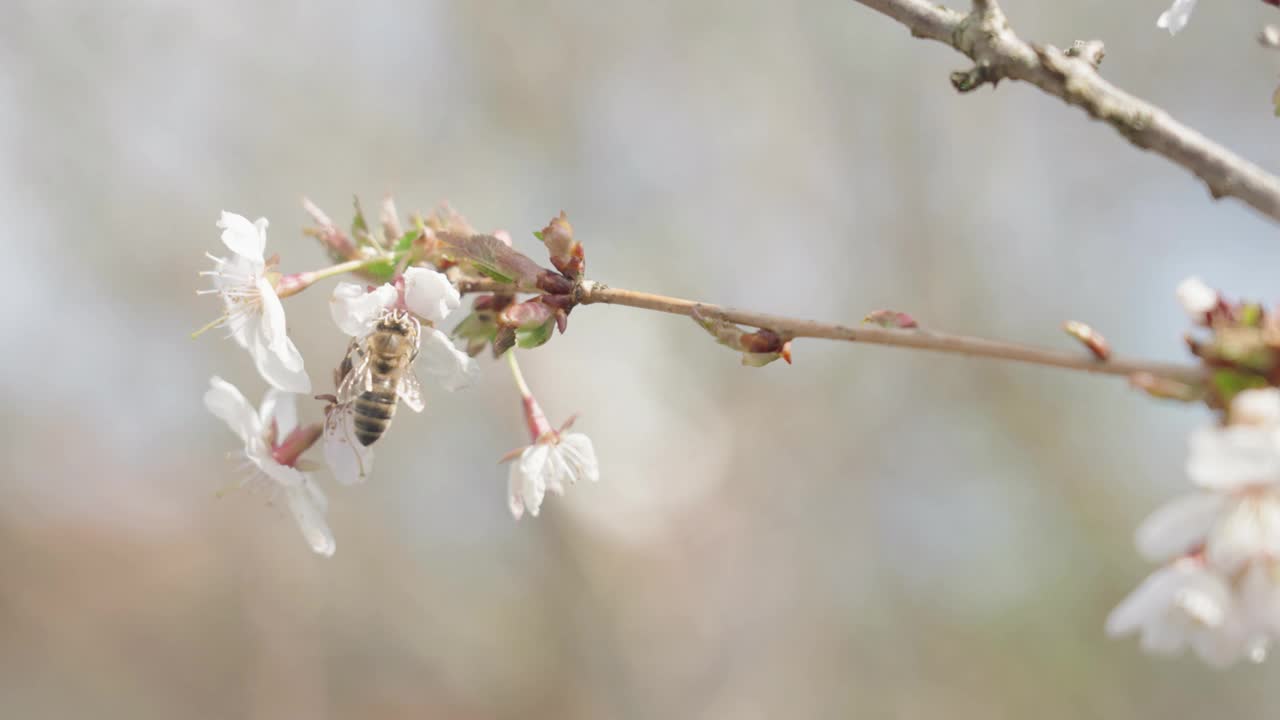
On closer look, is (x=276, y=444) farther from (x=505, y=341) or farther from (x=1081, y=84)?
(x=1081, y=84)

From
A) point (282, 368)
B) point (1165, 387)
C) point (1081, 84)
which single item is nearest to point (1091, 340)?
point (1165, 387)

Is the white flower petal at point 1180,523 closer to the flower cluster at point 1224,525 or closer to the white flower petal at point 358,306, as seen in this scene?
the flower cluster at point 1224,525

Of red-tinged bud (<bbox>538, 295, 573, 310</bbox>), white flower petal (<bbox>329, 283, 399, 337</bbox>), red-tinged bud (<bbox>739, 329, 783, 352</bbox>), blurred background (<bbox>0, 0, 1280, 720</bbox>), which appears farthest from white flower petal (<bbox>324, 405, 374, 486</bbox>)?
blurred background (<bbox>0, 0, 1280, 720</bbox>)

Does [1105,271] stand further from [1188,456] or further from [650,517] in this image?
[1188,456]

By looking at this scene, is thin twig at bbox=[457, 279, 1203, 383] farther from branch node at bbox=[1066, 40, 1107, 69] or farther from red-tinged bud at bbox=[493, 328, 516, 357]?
branch node at bbox=[1066, 40, 1107, 69]

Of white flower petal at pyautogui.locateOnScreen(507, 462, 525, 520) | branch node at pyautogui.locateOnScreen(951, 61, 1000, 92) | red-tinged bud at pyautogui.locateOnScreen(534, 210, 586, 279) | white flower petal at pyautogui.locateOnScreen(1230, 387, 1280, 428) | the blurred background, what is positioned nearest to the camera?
white flower petal at pyautogui.locateOnScreen(1230, 387, 1280, 428)

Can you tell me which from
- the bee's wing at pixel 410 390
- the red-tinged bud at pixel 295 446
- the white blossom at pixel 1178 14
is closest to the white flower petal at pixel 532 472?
the bee's wing at pixel 410 390
